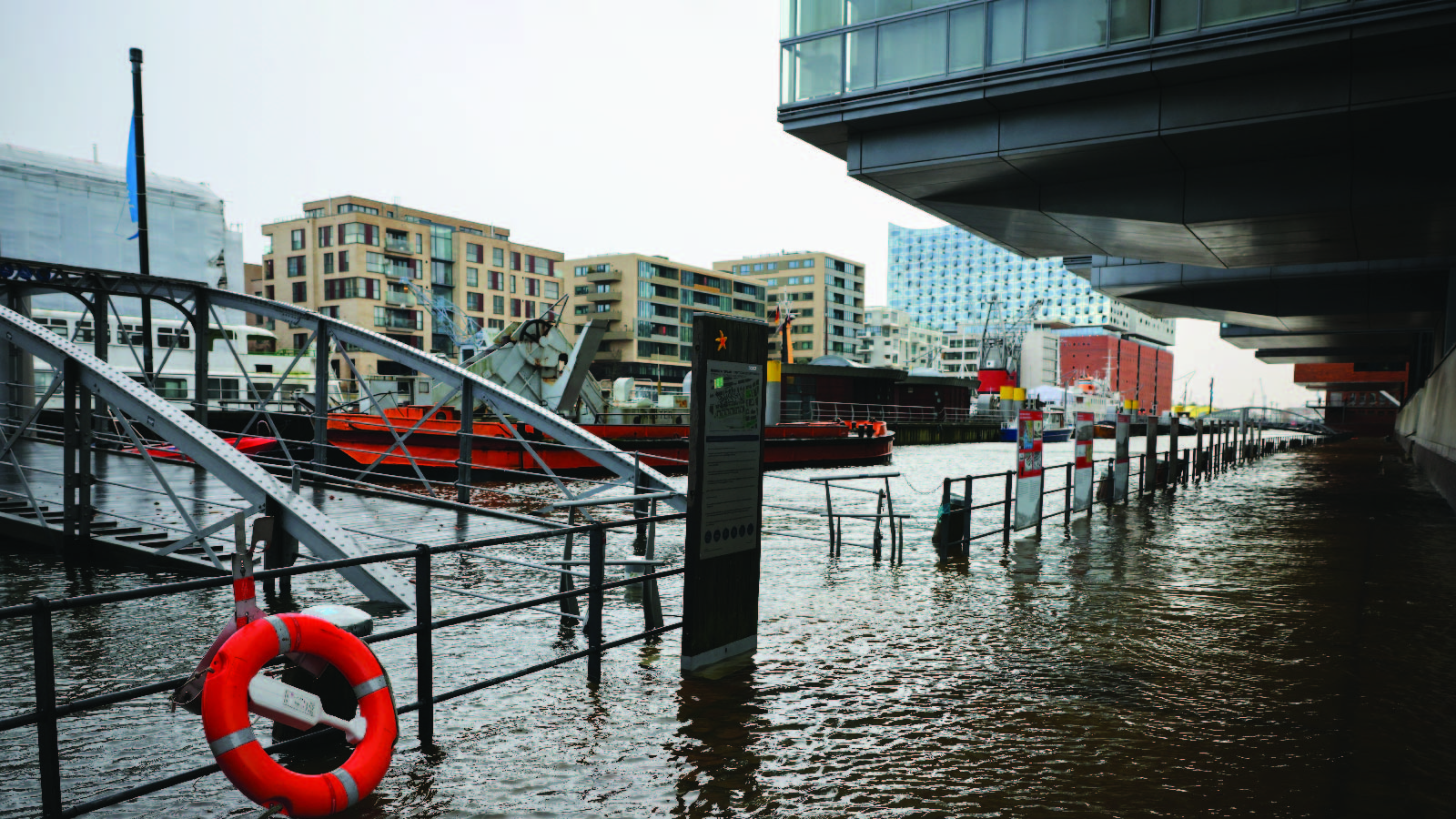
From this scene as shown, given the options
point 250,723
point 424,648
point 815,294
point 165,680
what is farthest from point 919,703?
point 815,294

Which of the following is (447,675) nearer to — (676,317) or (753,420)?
(753,420)

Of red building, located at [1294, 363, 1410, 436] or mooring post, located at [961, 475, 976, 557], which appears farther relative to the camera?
red building, located at [1294, 363, 1410, 436]

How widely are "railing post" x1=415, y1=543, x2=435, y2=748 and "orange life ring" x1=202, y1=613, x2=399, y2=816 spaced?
510 millimetres

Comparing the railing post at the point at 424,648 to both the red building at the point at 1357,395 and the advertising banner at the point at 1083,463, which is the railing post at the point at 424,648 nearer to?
the advertising banner at the point at 1083,463

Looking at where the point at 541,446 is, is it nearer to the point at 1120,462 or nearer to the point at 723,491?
the point at 1120,462

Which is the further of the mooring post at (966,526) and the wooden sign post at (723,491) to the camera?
the mooring post at (966,526)

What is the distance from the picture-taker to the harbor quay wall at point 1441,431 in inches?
834

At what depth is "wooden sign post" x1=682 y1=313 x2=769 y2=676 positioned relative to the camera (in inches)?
260

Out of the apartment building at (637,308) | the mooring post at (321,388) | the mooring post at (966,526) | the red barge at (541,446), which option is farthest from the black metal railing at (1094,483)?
the apartment building at (637,308)

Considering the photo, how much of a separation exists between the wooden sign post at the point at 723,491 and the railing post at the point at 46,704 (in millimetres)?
3700

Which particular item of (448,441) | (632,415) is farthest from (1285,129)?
(632,415)

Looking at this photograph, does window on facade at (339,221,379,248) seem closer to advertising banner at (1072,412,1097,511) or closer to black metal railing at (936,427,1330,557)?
black metal railing at (936,427,1330,557)

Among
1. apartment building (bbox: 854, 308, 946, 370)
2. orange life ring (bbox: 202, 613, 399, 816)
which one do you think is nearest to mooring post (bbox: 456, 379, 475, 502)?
orange life ring (bbox: 202, 613, 399, 816)

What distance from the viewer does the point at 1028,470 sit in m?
15.0
